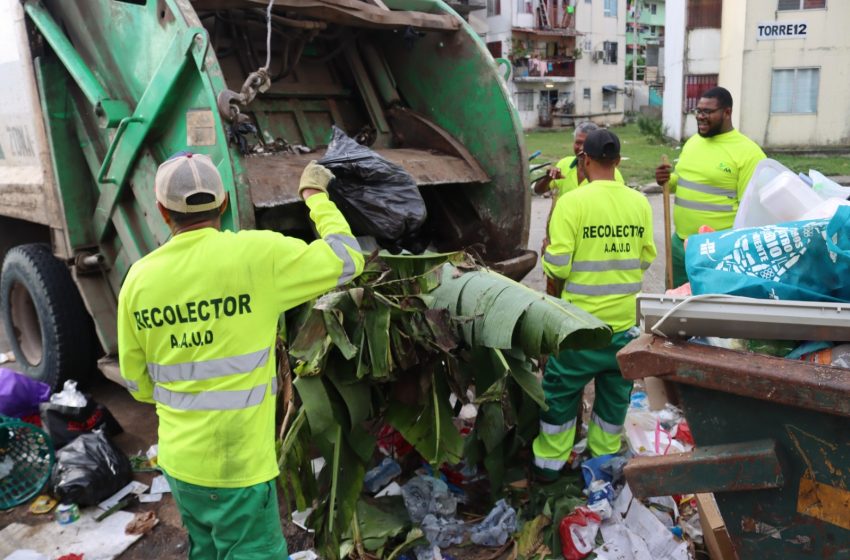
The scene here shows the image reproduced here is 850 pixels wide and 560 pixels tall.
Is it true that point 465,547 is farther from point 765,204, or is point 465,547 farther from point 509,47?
point 509,47

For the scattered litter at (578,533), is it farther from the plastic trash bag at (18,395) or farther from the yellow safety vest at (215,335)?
the plastic trash bag at (18,395)

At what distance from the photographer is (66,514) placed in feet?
9.51

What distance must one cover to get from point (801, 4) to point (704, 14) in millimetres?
2645

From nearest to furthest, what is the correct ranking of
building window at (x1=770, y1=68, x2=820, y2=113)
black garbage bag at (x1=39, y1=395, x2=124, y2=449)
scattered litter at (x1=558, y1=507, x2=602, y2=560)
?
scattered litter at (x1=558, y1=507, x2=602, y2=560) < black garbage bag at (x1=39, y1=395, x2=124, y2=449) < building window at (x1=770, y1=68, x2=820, y2=113)

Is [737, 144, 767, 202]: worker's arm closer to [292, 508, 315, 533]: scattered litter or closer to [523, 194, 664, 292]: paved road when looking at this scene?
[523, 194, 664, 292]: paved road

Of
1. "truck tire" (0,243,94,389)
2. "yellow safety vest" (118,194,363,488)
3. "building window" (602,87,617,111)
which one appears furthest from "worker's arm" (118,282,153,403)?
"building window" (602,87,617,111)

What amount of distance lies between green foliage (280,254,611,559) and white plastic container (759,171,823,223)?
2.20ft

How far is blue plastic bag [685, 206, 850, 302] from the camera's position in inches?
57.9

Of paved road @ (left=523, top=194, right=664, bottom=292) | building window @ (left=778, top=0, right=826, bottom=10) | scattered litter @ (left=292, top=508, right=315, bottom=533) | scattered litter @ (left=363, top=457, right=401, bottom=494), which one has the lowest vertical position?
paved road @ (left=523, top=194, right=664, bottom=292)

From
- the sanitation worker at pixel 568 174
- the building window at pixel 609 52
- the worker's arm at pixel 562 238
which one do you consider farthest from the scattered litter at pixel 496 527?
the building window at pixel 609 52

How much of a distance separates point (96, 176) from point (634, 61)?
125ft

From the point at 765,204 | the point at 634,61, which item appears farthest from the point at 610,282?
the point at 634,61

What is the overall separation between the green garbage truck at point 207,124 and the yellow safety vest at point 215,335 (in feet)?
2.84

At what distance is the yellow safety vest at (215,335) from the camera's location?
187cm
